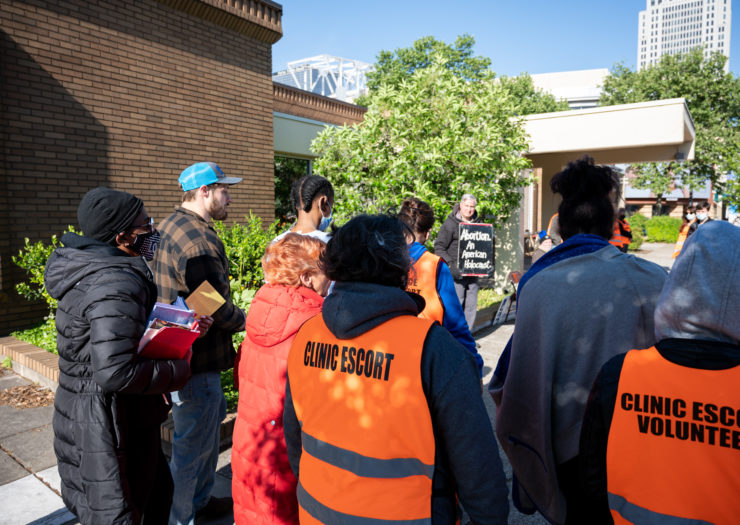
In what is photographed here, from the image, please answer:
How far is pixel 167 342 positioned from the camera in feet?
7.13

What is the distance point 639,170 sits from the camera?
3316cm

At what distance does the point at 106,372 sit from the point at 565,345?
1847 millimetres

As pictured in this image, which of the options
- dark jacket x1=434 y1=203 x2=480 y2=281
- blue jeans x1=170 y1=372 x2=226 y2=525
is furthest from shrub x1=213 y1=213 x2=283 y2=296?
blue jeans x1=170 y1=372 x2=226 y2=525

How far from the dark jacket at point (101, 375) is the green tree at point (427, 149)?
216 inches

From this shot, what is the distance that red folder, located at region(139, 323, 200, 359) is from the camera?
6.95 feet

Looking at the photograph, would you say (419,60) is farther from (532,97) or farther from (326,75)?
(326,75)

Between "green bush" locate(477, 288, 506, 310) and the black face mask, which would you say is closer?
the black face mask

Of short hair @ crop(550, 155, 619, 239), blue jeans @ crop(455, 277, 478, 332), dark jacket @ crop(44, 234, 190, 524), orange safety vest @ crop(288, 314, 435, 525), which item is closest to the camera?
orange safety vest @ crop(288, 314, 435, 525)

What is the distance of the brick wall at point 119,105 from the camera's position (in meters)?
6.40

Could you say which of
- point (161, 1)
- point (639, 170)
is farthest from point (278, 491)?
point (639, 170)

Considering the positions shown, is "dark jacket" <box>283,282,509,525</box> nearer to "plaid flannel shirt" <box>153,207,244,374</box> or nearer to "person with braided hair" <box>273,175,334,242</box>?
"plaid flannel shirt" <box>153,207,244,374</box>

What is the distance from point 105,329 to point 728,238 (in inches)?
86.3

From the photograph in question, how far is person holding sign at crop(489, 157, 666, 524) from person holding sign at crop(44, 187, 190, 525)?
155 cm

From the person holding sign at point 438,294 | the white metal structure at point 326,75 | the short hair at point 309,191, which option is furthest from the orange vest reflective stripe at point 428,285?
the white metal structure at point 326,75
